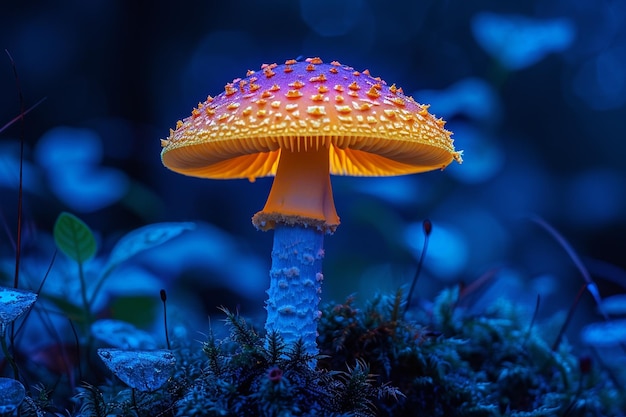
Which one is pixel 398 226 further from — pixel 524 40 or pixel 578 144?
pixel 578 144

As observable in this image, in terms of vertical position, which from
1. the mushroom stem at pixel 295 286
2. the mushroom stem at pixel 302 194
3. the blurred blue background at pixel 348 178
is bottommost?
the mushroom stem at pixel 295 286

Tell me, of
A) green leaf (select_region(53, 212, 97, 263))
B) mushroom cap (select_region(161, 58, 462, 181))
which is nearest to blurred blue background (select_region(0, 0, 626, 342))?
green leaf (select_region(53, 212, 97, 263))

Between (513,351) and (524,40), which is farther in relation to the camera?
(524,40)

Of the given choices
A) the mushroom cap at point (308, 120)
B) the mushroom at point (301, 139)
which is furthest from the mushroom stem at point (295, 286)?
the mushroom cap at point (308, 120)

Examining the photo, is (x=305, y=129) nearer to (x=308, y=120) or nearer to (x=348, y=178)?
(x=308, y=120)

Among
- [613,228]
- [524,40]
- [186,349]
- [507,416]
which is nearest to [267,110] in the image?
[186,349]

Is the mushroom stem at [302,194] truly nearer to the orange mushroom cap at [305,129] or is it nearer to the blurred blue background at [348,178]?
the orange mushroom cap at [305,129]

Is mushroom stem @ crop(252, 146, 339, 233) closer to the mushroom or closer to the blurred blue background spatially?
the mushroom

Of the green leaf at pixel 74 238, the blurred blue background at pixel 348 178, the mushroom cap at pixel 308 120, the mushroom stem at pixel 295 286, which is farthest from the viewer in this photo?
the blurred blue background at pixel 348 178
